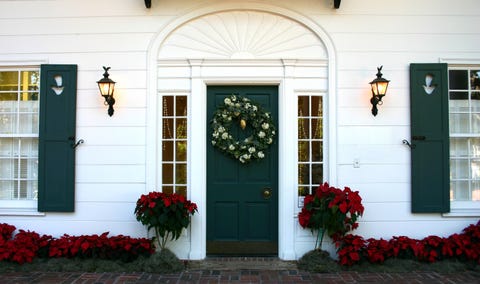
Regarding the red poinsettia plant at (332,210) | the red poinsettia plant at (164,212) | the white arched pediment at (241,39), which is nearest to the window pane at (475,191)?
the red poinsettia plant at (332,210)

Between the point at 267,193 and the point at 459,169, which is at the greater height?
Result: the point at 459,169

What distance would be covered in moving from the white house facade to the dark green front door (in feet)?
0.09

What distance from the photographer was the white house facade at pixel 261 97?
5371 millimetres

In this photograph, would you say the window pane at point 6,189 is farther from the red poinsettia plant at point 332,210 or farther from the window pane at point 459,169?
the window pane at point 459,169

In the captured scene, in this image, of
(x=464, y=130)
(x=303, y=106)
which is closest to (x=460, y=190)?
(x=464, y=130)

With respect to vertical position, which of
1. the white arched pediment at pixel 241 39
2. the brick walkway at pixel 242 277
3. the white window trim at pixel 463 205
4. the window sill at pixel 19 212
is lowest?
the brick walkway at pixel 242 277

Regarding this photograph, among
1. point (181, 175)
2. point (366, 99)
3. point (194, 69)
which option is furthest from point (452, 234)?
point (194, 69)

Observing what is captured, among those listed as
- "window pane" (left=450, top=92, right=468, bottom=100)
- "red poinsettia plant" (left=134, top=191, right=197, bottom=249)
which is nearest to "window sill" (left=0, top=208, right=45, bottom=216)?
"red poinsettia plant" (left=134, top=191, right=197, bottom=249)

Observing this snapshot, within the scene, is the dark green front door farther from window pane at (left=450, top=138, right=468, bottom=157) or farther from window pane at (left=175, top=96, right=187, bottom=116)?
window pane at (left=450, top=138, right=468, bottom=157)

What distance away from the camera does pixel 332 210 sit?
4.88 meters

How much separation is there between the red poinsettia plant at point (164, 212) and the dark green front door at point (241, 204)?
0.54m

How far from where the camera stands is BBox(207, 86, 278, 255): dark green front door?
18.0 ft

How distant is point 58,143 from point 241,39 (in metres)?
2.83

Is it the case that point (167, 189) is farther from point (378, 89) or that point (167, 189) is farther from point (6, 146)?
point (378, 89)
